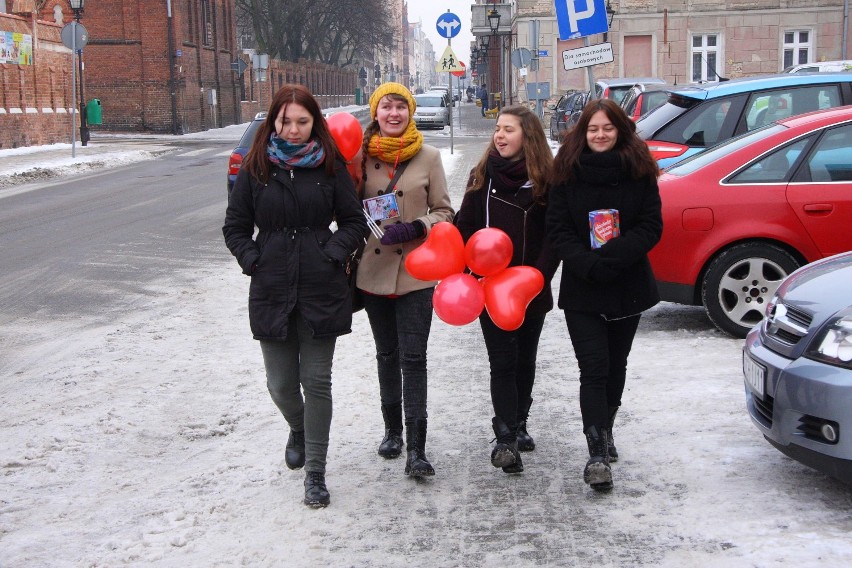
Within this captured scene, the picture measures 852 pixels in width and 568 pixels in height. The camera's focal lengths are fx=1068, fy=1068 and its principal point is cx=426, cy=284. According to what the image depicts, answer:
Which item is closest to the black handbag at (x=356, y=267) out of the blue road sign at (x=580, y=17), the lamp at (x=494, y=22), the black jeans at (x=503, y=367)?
the black jeans at (x=503, y=367)

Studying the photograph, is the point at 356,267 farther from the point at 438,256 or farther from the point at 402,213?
the point at 438,256

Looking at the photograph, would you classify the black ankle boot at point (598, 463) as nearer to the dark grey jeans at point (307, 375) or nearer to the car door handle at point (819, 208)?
the dark grey jeans at point (307, 375)

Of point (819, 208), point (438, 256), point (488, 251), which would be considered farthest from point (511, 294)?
point (819, 208)

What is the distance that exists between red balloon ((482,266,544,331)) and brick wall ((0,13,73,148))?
96.6 feet

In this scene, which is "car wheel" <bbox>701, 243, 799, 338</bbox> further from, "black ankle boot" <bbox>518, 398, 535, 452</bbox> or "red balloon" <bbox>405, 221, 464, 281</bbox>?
"red balloon" <bbox>405, 221, 464, 281</bbox>

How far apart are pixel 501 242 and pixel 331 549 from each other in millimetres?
1530

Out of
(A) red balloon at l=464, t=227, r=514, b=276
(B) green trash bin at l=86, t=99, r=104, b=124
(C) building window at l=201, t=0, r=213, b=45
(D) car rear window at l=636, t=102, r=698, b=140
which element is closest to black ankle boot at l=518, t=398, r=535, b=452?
(A) red balloon at l=464, t=227, r=514, b=276

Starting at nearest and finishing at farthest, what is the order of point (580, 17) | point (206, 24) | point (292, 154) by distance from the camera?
1. point (292, 154)
2. point (580, 17)
3. point (206, 24)

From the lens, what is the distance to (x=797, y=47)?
41.6 meters

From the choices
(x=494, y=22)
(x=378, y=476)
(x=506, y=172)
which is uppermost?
(x=494, y=22)

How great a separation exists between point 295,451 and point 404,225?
118 centimetres

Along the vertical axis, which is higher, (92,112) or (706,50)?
(706,50)

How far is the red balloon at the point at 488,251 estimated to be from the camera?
4746 mm

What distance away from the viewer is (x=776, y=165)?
7504mm
